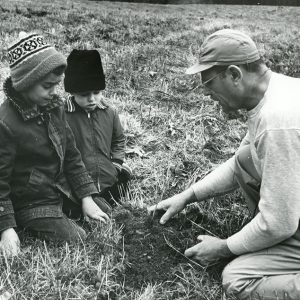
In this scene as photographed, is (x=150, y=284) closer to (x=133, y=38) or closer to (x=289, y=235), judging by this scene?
(x=289, y=235)

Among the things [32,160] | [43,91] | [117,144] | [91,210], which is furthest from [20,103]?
[117,144]

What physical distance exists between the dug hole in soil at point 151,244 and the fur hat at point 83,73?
3.23 feet

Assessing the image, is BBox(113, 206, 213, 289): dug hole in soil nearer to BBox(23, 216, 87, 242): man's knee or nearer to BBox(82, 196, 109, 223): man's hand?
BBox(82, 196, 109, 223): man's hand

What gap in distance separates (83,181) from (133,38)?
20.4ft

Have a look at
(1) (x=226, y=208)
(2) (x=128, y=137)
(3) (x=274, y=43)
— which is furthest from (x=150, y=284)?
(3) (x=274, y=43)

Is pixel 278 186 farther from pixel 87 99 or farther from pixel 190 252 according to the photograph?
pixel 87 99

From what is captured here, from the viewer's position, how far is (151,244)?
302 cm

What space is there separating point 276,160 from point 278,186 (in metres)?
0.14

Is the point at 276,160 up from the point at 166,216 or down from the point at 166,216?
up

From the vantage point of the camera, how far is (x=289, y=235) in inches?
95.0

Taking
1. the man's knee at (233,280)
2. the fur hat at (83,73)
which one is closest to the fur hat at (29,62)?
the fur hat at (83,73)

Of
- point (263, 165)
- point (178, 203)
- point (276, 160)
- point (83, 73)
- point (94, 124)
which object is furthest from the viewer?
point (94, 124)

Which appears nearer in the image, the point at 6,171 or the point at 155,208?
the point at 6,171

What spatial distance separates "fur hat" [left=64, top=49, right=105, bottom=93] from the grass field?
3.18 ft
